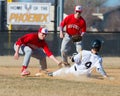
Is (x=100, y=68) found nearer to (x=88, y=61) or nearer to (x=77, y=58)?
(x=88, y=61)

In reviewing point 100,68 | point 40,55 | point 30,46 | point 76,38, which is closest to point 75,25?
point 76,38

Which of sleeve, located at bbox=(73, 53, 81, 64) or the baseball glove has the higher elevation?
sleeve, located at bbox=(73, 53, 81, 64)

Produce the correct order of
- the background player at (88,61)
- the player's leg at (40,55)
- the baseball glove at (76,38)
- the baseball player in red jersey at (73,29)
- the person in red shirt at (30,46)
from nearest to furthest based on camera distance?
the background player at (88,61), the person in red shirt at (30,46), the player's leg at (40,55), the baseball glove at (76,38), the baseball player in red jersey at (73,29)

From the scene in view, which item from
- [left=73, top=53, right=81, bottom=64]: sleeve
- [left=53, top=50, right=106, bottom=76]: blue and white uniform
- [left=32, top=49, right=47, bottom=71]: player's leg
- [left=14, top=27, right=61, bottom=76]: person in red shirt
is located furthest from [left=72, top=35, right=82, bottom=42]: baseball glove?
[left=73, top=53, right=81, bottom=64]: sleeve

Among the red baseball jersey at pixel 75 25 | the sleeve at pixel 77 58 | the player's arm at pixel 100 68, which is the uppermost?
the red baseball jersey at pixel 75 25

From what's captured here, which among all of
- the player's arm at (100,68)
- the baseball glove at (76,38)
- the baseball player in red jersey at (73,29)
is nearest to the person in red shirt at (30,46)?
the player's arm at (100,68)

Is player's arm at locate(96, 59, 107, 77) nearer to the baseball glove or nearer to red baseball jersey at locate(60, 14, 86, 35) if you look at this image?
the baseball glove

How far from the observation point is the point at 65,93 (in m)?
8.68

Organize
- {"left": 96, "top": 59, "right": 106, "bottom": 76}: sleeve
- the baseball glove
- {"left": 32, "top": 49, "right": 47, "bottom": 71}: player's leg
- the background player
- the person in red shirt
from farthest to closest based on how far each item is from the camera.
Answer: the baseball glove < {"left": 32, "top": 49, "right": 47, "bottom": 71}: player's leg < the person in red shirt < the background player < {"left": 96, "top": 59, "right": 106, "bottom": 76}: sleeve

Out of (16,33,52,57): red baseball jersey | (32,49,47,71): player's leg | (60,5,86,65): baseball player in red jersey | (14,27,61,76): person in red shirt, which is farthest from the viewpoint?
(60,5,86,65): baseball player in red jersey

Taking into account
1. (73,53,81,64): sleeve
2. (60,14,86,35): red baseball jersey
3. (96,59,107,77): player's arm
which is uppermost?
(60,14,86,35): red baseball jersey

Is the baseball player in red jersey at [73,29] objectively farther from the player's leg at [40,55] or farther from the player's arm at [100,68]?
the player's arm at [100,68]

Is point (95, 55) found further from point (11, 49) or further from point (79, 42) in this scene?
point (11, 49)

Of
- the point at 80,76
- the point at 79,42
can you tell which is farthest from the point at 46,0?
the point at 80,76
